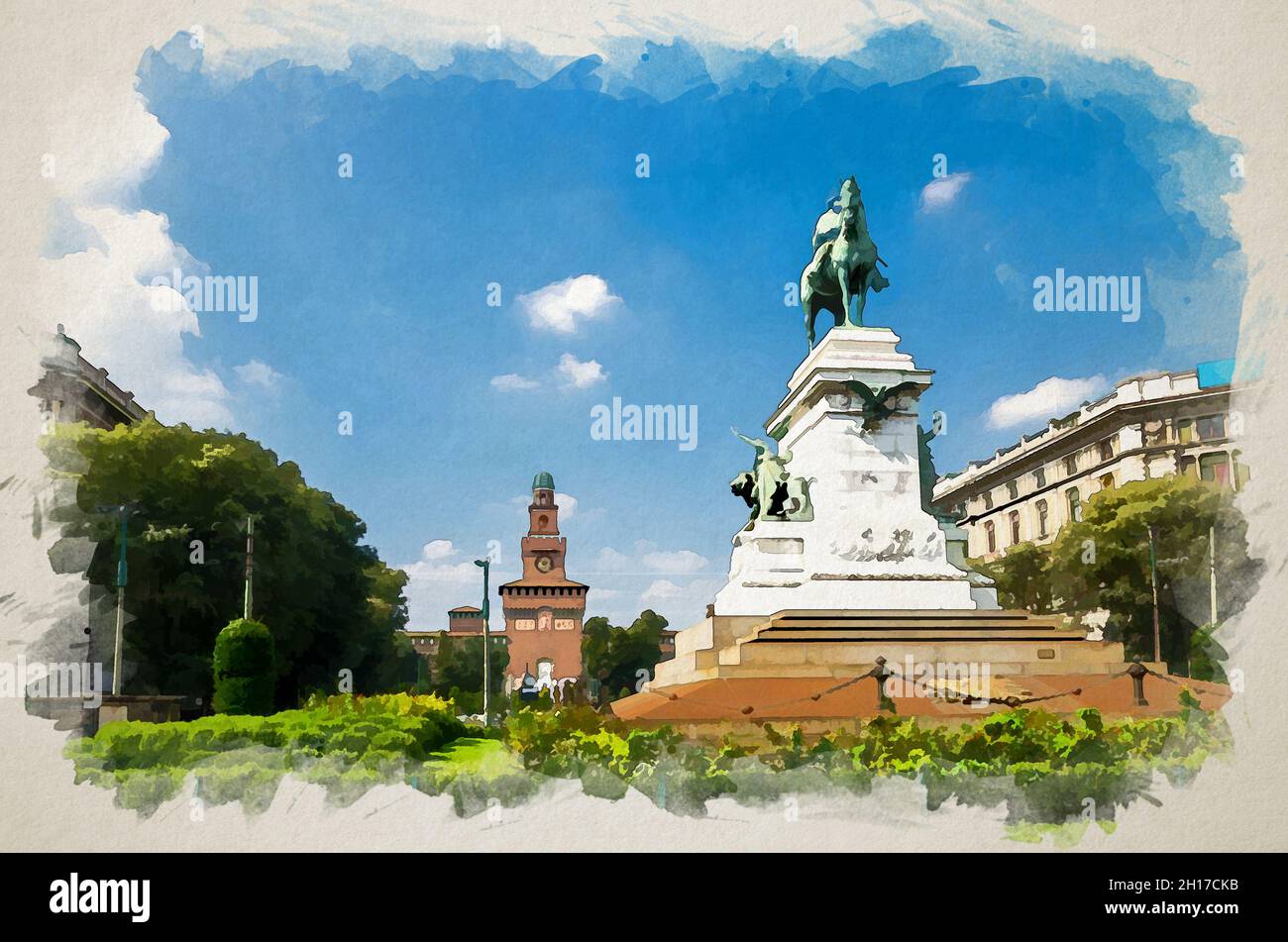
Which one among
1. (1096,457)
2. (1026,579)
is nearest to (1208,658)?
(1026,579)

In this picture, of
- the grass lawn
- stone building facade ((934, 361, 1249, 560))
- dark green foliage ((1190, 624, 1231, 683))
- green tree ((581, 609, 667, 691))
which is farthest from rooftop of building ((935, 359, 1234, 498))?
green tree ((581, 609, 667, 691))

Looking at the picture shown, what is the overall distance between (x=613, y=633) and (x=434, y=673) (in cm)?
1156

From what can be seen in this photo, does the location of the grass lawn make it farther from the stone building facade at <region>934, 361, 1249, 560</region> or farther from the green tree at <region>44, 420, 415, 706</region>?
the stone building facade at <region>934, 361, 1249, 560</region>

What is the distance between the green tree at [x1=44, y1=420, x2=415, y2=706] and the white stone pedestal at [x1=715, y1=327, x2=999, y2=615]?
487 inches

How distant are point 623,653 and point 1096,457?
120 ft

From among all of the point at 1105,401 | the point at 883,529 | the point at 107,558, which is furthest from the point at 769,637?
A: the point at 1105,401

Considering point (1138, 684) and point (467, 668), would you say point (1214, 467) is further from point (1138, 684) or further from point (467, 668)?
point (467, 668)

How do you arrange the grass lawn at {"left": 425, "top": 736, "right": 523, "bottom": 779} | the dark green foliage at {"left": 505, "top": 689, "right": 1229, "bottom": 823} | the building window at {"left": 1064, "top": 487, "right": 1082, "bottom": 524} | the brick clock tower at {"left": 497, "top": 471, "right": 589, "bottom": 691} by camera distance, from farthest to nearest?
the brick clock tower at {"left": 497, "top": 471, "right": 589, "bottom": 691}
the building window at {"left": 1064, "top": 487, "right": 1082, "bottom": 524}
the grass lawn at {"left": 425, "top": 736, "right": 523, "bottom": 779}
the dark green foliage at {"left": 505, "top": 689, "right": 1229, "bottom": 823}

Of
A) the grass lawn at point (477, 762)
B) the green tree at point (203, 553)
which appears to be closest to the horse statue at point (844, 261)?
the grass lawn at point (477, 762)

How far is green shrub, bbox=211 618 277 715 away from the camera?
19.3 m

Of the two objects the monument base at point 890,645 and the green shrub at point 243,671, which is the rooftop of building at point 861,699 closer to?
the monument base at point 890,645
